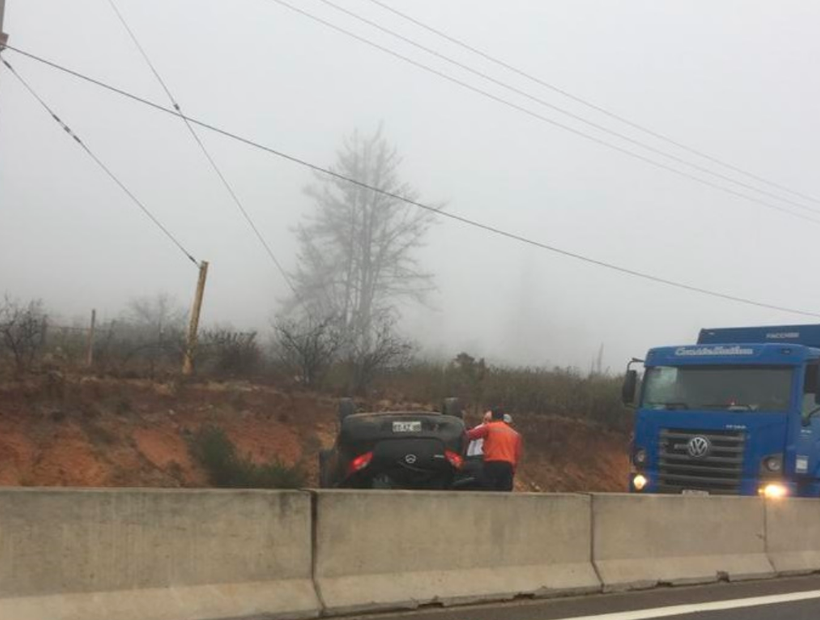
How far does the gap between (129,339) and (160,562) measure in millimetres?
16380

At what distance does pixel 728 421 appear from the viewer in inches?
448

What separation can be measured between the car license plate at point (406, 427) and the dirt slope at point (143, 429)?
622cm

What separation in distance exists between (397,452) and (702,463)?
4747mm

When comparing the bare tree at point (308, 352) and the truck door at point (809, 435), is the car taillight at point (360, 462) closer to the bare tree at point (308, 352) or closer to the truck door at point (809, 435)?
the truck door at point (809, 435)

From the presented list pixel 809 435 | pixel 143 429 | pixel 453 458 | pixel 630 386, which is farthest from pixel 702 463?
pixel 143 429

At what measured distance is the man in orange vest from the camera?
36.3 ft

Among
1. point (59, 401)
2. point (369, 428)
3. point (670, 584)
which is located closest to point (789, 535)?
point (670, 584)

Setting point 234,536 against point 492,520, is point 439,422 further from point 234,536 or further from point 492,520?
point 234,536

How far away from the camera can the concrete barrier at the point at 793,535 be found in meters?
9.23

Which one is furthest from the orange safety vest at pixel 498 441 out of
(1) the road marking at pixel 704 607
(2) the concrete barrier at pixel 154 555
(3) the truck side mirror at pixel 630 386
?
(2) the concrete barrier at pixel 154 555

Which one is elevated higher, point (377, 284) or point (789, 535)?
point (377, 284)

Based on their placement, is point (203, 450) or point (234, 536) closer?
point (234, 536)

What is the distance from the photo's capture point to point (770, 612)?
7.00 m

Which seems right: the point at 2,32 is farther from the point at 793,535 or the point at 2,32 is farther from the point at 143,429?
the point at 793,535
